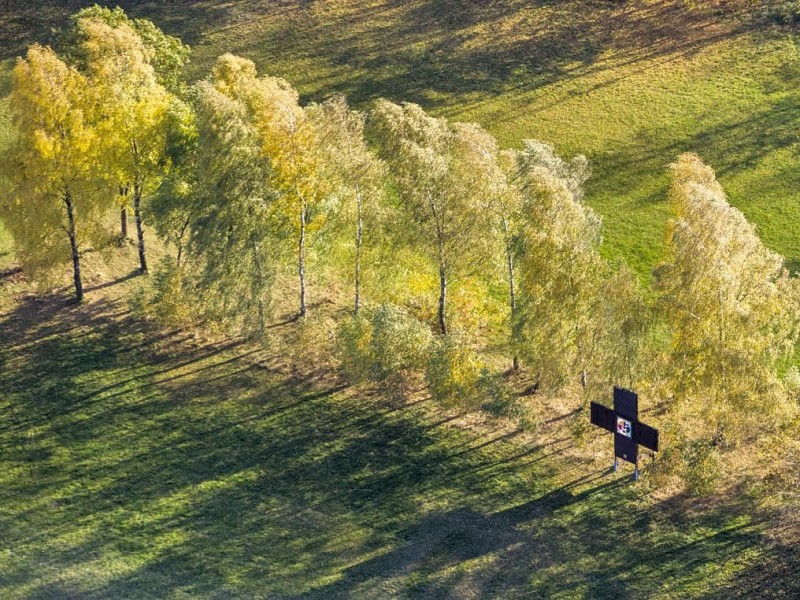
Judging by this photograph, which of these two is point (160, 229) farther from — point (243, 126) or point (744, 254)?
point (744, 254)

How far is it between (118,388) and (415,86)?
43560mm

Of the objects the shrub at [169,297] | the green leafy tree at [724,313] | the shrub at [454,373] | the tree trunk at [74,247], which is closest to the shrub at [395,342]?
the shrub at [454,373]

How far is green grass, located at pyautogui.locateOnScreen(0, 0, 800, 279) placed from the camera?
80812 mm

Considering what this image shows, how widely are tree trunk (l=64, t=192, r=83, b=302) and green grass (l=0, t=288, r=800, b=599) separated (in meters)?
4.10

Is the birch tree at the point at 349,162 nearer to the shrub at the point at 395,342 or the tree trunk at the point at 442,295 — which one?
the tree trunk at the point at 442,295

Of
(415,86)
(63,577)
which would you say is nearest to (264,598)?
(63,577)

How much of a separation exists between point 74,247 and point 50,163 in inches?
243

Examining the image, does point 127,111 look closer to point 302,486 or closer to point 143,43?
point 143,43

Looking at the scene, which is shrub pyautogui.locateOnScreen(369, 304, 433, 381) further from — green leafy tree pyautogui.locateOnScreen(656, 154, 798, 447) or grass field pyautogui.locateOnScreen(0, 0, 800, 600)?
green leafy tree pyautogui.locateOnScreen(656, 154, 798, 447)

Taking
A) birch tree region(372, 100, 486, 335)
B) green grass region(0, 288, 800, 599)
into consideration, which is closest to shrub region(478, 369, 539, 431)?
green grass region(0, 288, 800, 599)

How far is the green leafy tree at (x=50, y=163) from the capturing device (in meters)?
57.9

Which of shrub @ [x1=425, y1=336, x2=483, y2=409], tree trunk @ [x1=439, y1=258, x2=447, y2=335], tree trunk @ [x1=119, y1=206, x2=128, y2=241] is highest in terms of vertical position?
tree trunk @ [x1=119, y1=206, x2=128, y2=241]

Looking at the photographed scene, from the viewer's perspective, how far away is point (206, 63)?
9306 cm

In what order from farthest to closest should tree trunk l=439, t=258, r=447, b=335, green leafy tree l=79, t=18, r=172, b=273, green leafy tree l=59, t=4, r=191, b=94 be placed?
green leafy tree l=59, t=4, r=191, b=94, green leafy tree l=79, t=18, r=172, b=273, tree trunk l=439, t=258, r=447, b=335
